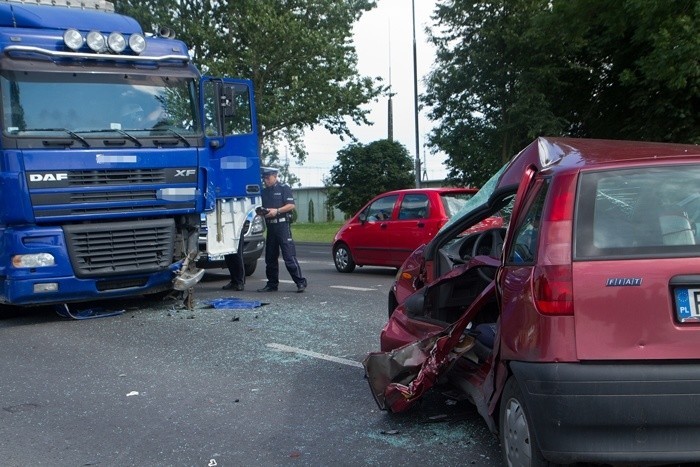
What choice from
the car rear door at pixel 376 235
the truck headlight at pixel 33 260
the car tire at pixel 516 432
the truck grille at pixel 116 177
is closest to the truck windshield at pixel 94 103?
the truck grille at pixel 116 177

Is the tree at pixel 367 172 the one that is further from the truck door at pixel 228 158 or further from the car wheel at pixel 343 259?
the truck door at pixel 228 158

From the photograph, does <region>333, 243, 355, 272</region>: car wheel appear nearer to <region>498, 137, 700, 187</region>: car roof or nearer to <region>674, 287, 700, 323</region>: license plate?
<region>498, 137, 700, 187</region>: car roof

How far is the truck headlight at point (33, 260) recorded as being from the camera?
904cm

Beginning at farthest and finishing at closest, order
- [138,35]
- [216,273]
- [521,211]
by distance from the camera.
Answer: [216,273] < [138,35] < [521,211]

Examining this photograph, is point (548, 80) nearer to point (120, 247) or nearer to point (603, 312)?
point (120, 247)

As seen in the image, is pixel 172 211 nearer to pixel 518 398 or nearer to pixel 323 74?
pixel 518 398

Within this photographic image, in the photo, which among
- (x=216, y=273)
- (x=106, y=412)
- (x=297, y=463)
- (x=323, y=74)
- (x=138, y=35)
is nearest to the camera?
(x=297, y=463)

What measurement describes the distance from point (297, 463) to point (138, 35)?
6.88 meters

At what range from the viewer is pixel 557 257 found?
360cm

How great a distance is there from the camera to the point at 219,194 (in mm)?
11320

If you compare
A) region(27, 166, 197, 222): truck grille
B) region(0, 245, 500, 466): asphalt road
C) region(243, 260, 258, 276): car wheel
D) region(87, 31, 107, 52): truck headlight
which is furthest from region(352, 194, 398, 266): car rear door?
region(87, 31, 107, 52): truck headlight

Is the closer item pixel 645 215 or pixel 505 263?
pixel 645 215

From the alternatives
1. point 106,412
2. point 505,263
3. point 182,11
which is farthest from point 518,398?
point 182,11

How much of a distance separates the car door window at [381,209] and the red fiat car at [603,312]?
10050 mm
